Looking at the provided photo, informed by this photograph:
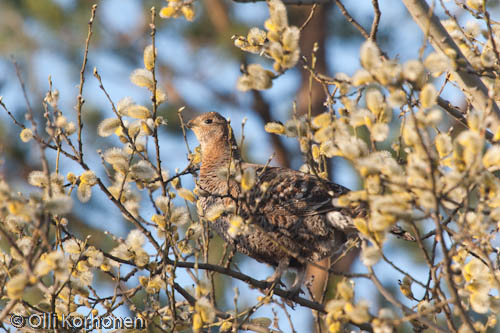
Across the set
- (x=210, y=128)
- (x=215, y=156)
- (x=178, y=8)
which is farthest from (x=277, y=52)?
(x=210, y=128)

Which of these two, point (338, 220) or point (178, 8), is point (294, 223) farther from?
point (178, 8)

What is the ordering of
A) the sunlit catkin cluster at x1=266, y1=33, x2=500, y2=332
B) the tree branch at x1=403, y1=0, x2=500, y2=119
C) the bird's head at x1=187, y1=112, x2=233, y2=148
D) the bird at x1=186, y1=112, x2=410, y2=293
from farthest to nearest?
the bird's head at x1=187, y1=112, x2=233, y2=148 → the bird at x1=186, y1=112, x2=410, y2=293 → the tree branch at x1=403, y1=0, x2=500, y2=119 → the sunlit catkin cluster at x1=266, y1=33, x2=500, y2=332

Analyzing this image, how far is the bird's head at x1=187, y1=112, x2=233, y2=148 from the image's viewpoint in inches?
226

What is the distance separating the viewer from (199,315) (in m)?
2.68

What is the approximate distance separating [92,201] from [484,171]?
26.5ft

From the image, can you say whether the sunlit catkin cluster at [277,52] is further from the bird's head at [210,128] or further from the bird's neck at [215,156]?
the bird's head at [210,128]

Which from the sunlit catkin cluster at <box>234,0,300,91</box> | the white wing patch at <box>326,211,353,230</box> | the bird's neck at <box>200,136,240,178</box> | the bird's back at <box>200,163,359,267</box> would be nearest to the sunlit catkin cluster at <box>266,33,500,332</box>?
the sunlit catkin cluster at <box>234,0,300,91</box>

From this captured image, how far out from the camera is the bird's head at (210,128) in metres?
5.74

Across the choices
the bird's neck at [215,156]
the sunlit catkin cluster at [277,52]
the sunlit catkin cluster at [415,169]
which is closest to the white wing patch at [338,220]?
the bird's neck at [215,156]

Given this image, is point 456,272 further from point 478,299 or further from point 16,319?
point 16,319

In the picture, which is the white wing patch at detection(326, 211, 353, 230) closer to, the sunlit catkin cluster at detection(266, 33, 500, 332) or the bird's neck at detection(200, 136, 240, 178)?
the bird's neck at detection(200, 136, 240, 178)

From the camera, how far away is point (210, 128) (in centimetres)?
583

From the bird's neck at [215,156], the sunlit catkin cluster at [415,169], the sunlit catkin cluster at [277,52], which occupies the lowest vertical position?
the sunlit catkin cluster at [415,169]

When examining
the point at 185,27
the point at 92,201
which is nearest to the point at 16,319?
the point at 92,201
